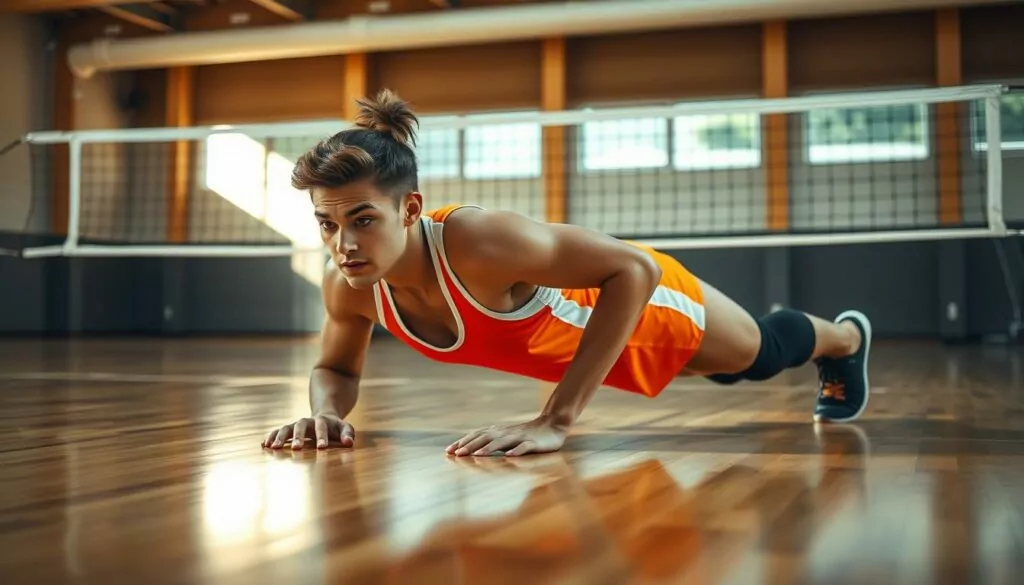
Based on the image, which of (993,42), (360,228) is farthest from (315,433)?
(993,42)

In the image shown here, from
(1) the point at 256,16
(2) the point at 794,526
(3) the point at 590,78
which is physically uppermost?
(1) the point at 256,16

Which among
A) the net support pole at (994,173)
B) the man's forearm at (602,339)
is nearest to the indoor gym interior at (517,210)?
the net support pole at (994,173)

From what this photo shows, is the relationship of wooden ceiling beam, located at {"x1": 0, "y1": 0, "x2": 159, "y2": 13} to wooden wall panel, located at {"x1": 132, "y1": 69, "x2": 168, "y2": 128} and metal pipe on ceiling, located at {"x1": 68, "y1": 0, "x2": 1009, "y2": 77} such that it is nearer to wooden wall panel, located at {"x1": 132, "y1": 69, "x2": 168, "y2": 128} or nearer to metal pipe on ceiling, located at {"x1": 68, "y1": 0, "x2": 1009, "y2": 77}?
metal pipe on ceiling, located at {"x1": 68, "y1": 0, "x2": 1009, "y2": 77}

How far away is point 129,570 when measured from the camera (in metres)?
1.15

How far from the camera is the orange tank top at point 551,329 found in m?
2.28

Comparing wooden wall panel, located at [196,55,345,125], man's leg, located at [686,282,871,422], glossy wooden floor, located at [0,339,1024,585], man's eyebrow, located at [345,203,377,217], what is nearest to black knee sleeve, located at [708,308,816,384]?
man's leg, located at [686,282,871,422]

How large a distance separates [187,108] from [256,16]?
1.29 meters

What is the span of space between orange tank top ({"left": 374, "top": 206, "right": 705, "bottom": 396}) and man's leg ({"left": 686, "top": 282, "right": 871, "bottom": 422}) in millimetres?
92

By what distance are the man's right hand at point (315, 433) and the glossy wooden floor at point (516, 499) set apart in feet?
0.18

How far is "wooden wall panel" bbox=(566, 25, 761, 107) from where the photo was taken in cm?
1011

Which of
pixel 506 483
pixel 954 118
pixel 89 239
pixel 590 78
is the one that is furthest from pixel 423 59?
pixel 506 483

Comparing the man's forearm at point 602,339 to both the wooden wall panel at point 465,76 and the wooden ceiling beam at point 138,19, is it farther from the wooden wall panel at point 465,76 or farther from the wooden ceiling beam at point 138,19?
the wooden ceiling beam at point 138,19

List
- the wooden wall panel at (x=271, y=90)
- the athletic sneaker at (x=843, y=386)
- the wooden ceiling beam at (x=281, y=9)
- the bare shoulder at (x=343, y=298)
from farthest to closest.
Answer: the wooden wall panel at (x=271, y=90) < the wooden ceiling beam at (x=281, y=9) < the athletic sneaker at (x=843, y=386) < the bare shoulder at (x=343, y=298)

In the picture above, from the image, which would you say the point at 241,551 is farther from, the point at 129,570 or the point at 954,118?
the point at 954,118
